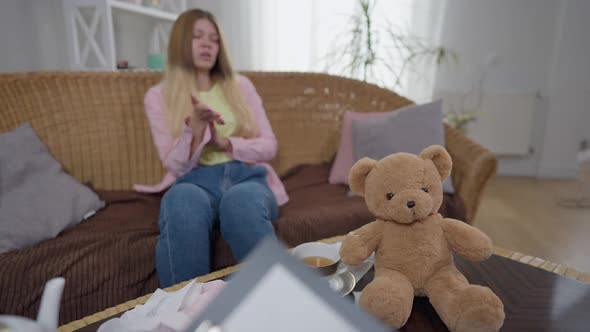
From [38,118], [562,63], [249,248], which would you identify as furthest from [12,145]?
[562,63]

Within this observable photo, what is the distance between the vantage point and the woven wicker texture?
1301mm

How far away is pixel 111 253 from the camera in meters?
0.98

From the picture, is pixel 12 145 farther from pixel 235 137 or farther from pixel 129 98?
pixel 235 137

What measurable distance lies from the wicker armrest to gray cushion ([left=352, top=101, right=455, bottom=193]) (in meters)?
0.05

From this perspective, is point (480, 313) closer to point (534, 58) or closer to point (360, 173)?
point (360, 173)

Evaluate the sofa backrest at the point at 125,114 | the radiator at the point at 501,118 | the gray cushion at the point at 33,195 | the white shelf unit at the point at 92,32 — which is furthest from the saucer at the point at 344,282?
the radiator at the point at 501,118

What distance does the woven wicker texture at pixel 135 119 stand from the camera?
1301 mm

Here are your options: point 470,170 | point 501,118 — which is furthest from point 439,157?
point 501,118

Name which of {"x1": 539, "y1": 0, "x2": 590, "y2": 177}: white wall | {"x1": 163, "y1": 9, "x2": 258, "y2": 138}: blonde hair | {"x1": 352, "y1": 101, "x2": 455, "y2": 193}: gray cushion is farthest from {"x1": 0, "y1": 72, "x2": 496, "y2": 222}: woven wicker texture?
{"x1": 539, "y1": 0, "x2": 590, "y2": 177}: white wall

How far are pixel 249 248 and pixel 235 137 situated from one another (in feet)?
1.55

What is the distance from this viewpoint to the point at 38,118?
1326 millimetres

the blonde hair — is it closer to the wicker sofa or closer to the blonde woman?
the blonde woman

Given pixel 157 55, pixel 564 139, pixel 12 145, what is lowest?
pixel 564 139

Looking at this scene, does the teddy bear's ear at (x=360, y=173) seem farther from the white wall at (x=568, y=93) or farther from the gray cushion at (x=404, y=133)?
the white wall at (x=568, y=93)
